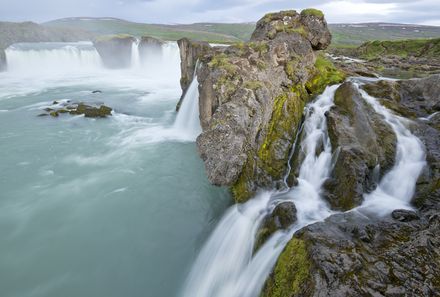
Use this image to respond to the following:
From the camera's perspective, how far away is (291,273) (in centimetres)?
607

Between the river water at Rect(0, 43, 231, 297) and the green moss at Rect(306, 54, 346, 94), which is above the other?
the green moss at Rect(306, 54, 346, 94)

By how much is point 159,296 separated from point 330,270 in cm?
535

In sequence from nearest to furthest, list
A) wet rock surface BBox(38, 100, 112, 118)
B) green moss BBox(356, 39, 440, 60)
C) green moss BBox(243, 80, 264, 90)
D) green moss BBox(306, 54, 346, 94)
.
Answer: green moss BBox(243, 80, 264, 90) < green moss BBox(306, 54, 346, 94) < wet rock surface BBox(38, 100, 112, 118) < green moss BBox(356, 39, 440, 60)

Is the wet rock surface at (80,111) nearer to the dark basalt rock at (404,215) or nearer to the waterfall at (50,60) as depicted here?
the dark basalt rock at (404,215)

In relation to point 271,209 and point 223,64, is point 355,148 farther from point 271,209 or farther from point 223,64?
point 223,64

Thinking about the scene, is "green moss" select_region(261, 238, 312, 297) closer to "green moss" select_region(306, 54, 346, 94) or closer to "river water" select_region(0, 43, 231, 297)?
"river water" select_region(0, 43, 231, 297)

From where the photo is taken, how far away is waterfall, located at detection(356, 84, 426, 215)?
9211mm

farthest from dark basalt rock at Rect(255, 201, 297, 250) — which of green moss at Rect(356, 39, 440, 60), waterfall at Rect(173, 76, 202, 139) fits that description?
green moss at Rect(356, 39, 440, 60)

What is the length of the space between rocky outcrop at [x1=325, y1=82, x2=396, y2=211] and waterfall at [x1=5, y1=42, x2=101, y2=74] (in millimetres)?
56966

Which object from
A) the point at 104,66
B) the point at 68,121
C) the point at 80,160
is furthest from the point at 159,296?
the point at 104,66

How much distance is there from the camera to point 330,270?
5.47m

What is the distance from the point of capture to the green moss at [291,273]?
221 inches

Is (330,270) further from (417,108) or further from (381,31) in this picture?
(381,31)

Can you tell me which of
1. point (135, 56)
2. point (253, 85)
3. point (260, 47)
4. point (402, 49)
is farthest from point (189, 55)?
point (402, 49)
